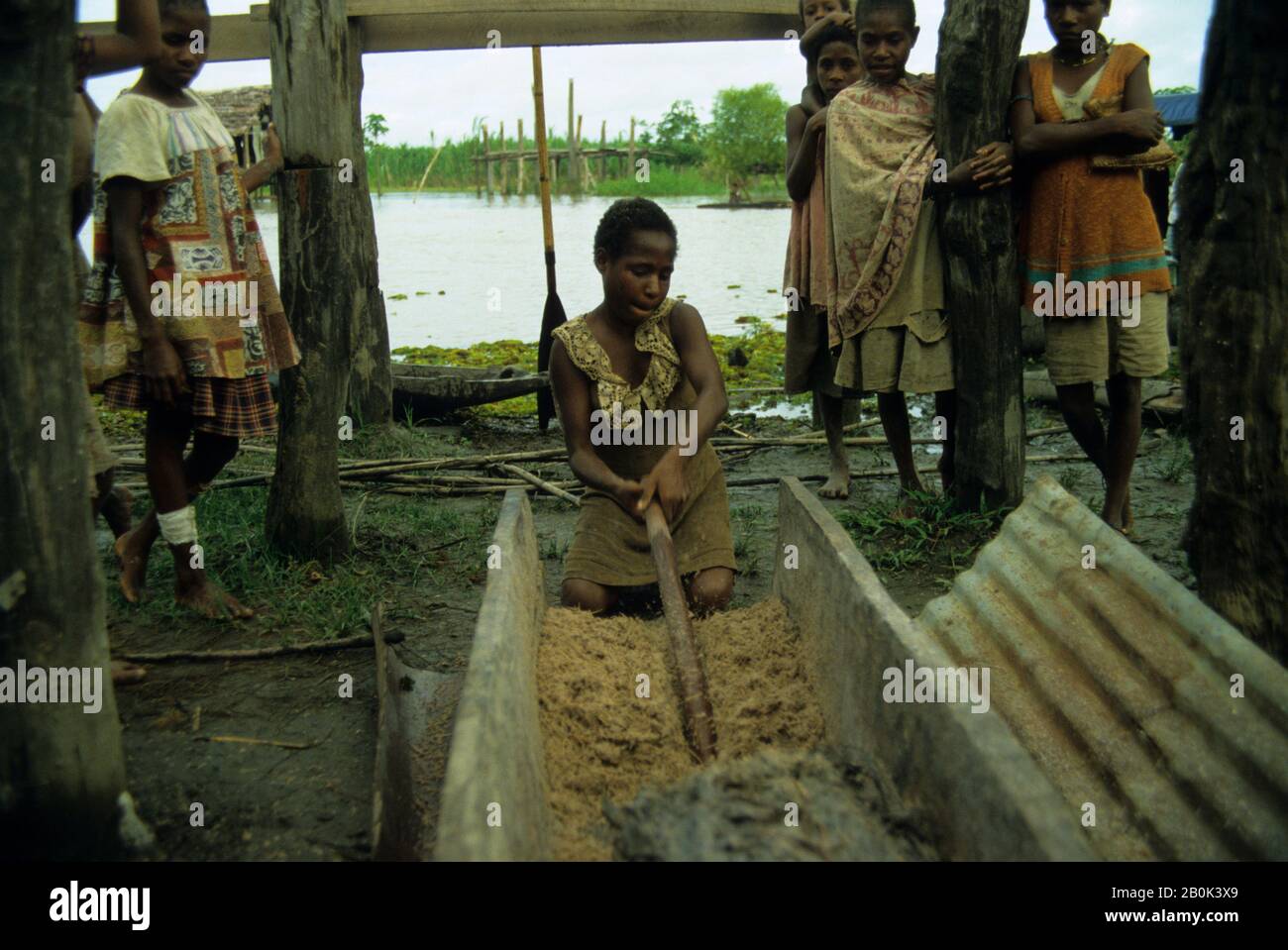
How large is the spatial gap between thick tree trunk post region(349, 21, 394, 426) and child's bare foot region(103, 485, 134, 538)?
6.42 ft

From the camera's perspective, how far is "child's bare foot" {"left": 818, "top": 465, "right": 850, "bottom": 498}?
189 inches

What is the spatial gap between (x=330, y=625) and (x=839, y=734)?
1.77 metres

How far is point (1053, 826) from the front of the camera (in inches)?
56.0

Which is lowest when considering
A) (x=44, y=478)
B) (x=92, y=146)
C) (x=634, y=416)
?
(x=634, y=416)

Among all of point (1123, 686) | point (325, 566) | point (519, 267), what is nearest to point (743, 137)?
point (519, 267)

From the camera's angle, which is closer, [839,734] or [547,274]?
[839,734]

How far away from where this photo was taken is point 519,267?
15.5 meters

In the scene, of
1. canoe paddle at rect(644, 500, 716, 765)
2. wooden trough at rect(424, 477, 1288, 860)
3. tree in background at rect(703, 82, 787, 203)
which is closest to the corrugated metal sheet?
wooden trough at rect(424, 477, 1288, 860)

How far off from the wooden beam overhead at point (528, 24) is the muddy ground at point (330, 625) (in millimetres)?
2279

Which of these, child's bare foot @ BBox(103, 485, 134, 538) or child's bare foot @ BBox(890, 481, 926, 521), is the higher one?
child's bare foot @ BBox(103, 485, 134, 538)

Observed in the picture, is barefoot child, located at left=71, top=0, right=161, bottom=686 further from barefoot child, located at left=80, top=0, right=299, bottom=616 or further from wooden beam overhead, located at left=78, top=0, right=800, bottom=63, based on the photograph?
wooden beam overhead, located at left=78, top=0, right=800, bottom=63

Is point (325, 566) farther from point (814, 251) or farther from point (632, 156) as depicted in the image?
point (632, 156)
